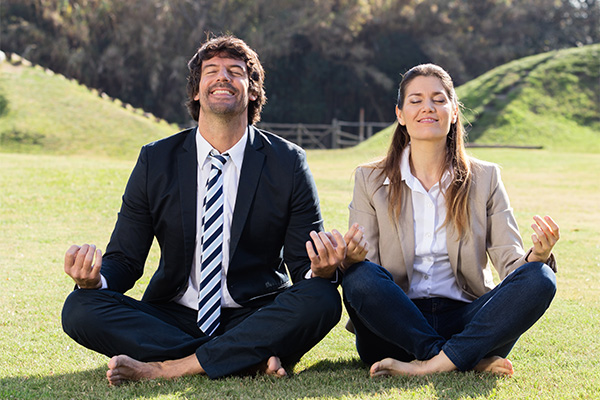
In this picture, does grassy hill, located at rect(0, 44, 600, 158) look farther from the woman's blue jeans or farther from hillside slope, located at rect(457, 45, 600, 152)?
the woman's blue jeans

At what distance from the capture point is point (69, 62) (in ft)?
101

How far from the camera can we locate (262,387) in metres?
3.42

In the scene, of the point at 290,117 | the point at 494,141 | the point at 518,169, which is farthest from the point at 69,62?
the point at 518,169

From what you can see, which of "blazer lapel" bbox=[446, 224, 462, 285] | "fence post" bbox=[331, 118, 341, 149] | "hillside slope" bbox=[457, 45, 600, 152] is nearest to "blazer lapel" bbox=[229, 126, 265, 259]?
"blazer lapel" bbox=[446, 224, 462, 285]

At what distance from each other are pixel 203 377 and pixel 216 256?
0.61m

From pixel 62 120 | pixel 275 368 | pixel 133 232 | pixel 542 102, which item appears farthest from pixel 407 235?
pixel 542 102

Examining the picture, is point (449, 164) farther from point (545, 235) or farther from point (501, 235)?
point (545, 235)

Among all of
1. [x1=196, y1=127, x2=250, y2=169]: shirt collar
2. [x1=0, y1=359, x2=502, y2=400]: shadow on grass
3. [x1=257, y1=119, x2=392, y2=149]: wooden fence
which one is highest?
[x1=196, y1=127, x2=250, y2=169]: shirt collar

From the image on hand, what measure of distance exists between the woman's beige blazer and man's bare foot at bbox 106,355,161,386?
4.21ft

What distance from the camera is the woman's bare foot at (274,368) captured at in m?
3.54

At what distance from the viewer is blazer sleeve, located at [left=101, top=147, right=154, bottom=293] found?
3973mm

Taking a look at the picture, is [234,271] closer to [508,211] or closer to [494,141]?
[508,211]

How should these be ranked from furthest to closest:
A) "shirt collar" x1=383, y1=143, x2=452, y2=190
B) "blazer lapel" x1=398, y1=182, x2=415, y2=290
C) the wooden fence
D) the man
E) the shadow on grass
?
the wooden fence → "shirt collar" x1=383, y1=143, x2=452, y2=190 → "blazer lapel" x1=398, y1=182, x2=415, y2=290 → the man → the shadow on grass

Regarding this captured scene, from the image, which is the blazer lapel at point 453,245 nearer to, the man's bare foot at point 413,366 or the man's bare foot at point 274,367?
the man's bare foot at point 413,366
